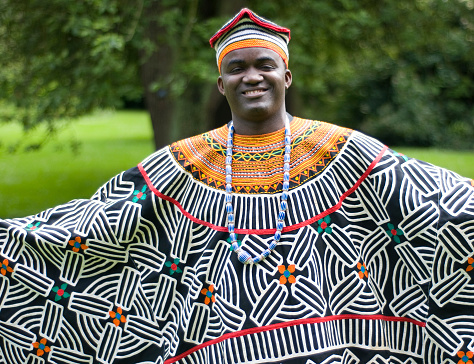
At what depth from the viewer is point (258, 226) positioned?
8.54ft

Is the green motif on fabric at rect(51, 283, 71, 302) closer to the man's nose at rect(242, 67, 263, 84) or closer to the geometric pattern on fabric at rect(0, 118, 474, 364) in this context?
the geometric pattern on fabric at rect(0, 118, 474, 364)

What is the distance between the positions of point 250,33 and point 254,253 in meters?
0.97

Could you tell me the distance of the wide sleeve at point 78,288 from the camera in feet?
9.30

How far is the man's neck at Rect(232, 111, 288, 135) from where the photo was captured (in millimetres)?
2736

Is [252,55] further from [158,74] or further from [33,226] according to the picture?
[158,74]

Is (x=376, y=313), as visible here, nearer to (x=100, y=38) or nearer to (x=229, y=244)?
(x=229, y=244)

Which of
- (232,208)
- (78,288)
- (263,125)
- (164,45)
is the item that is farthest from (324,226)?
(164,45)

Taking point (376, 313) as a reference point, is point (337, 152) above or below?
above

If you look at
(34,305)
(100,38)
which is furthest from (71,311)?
(100,38)

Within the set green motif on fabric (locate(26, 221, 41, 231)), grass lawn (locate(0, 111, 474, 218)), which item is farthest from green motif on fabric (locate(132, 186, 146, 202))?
grass lawn (locate(0, 111, 474, 218))

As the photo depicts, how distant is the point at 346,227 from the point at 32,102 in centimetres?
544

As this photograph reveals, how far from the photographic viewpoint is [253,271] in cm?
254

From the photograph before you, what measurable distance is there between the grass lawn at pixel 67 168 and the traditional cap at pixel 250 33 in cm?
499

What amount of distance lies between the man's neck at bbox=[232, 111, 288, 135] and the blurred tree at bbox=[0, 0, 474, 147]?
2.90m
